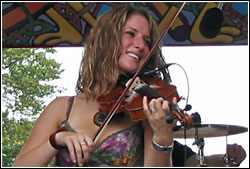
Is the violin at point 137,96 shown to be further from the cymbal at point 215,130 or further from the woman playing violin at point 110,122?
the cymbal at point 215,130

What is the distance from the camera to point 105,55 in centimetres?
179

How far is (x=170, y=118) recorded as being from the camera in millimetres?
1410

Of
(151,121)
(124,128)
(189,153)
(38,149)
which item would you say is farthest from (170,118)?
(189,153)

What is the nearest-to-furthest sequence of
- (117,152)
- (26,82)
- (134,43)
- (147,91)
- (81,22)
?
(117,152), (147,91), (134,43), (81,22), (26,82)

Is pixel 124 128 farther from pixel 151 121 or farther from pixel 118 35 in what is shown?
pixel 118 35

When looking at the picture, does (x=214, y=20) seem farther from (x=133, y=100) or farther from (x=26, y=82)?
(x=26, y=82)

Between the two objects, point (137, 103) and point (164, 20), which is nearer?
point (137, 103)

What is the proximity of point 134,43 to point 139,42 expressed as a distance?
19mm

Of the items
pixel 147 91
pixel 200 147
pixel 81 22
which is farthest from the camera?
pixel 81 22

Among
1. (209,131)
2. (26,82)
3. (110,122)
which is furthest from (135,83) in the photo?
(26,82)

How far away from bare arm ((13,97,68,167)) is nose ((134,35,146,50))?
31 cm

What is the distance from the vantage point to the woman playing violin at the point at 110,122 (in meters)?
1.45

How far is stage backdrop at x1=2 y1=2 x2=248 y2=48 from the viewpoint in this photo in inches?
98.0

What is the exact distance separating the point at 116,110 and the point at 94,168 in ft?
0.85
